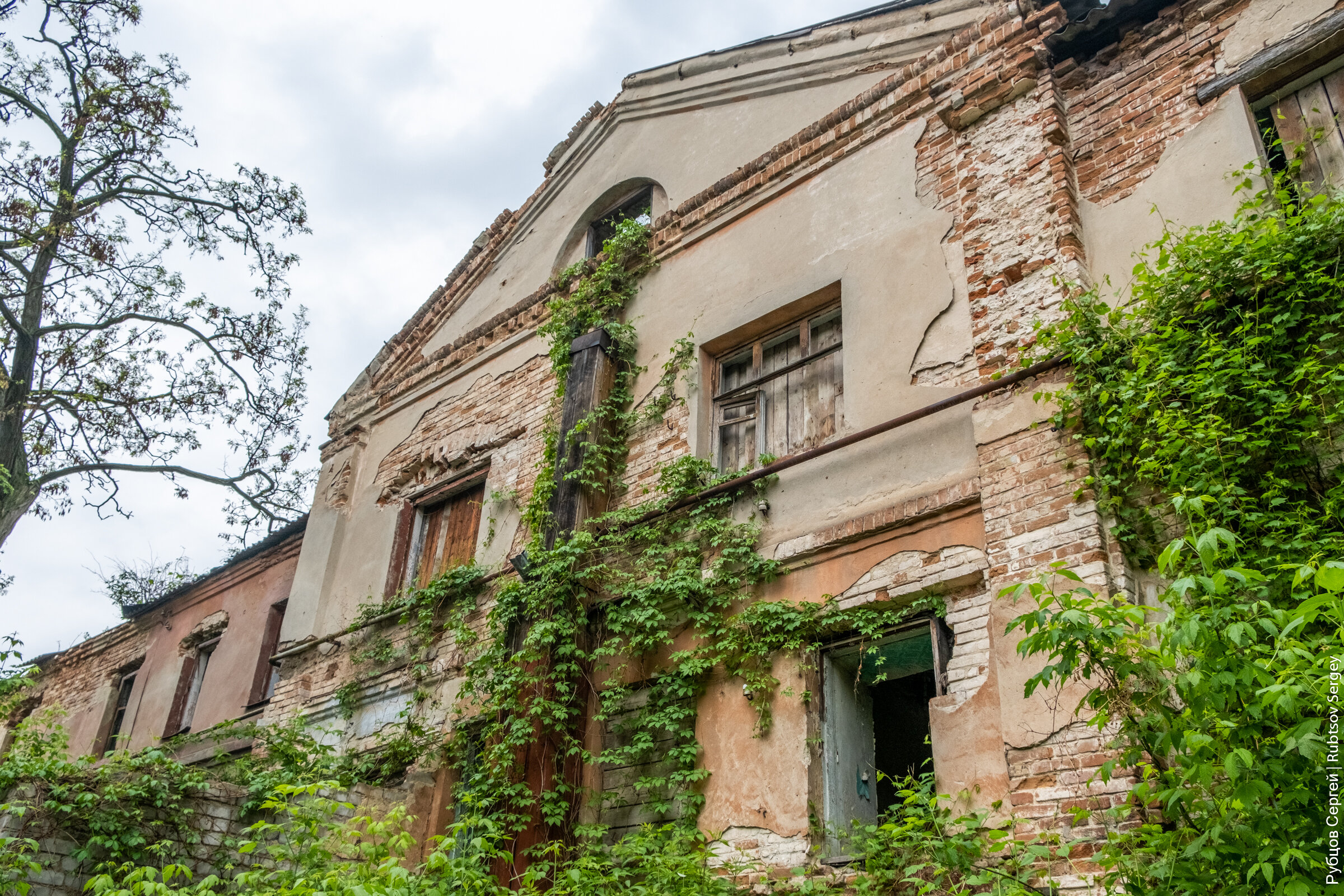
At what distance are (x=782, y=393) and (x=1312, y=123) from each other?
11.5 ft

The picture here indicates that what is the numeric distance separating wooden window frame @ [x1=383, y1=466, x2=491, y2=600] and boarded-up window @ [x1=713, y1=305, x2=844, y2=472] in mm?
2731

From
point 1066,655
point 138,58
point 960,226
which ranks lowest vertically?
point 1066,655

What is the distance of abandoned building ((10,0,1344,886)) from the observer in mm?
5160

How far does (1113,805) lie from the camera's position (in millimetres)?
4125

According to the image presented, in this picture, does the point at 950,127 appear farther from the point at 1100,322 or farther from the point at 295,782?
the point at 295,782

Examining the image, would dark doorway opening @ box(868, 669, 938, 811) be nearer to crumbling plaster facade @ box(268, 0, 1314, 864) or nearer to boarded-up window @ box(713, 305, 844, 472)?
boarded-up window @ box(713, 305, 844, 472)

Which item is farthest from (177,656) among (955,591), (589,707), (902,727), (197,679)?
(955,591)

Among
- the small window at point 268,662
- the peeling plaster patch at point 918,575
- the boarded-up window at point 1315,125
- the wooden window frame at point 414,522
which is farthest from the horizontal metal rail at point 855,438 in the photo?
the small window at point 268,662

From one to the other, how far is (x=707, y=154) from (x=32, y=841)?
7.13m

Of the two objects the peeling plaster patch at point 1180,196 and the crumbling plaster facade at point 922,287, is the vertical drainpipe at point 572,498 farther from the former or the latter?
the peeling plaster patch at point 1180,196

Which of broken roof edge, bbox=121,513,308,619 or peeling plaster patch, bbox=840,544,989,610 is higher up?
broken roof edge, bbox=121,513,308,619

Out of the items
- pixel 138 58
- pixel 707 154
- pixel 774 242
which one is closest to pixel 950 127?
pixel 774 242

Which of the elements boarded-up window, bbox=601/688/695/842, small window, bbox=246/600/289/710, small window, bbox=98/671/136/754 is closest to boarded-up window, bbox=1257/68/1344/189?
boarded-up window, bbox=601/688/695/842

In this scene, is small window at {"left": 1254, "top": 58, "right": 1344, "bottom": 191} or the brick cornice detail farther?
the brick cornice detail
